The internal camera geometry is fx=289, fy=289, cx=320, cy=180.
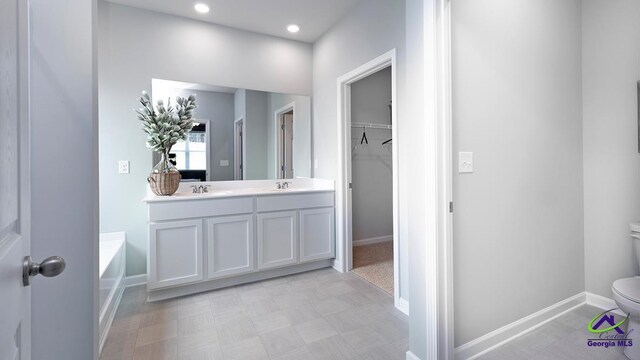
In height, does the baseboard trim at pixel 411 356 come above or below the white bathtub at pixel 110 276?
below

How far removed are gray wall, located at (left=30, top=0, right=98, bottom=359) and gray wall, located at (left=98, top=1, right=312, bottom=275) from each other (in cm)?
194

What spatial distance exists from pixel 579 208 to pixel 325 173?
7.32ft

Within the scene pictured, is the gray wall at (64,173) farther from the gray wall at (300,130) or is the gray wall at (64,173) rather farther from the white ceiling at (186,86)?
the gray wall at (300,130)

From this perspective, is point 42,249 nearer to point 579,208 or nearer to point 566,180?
point 566,180

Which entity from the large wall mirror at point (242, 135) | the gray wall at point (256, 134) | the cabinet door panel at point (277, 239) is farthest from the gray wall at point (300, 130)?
the cabinet door panel at point (277, 239)

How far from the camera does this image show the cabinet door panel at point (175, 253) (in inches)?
91.9

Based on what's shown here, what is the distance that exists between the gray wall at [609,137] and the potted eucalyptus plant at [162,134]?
11.0 ft

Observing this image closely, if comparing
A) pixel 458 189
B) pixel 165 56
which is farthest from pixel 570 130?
pixel 165 56

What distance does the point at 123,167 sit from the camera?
8.91ft

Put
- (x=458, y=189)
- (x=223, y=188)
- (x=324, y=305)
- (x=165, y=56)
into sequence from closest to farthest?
1. (x=458, y=189)
2. (x=324, y=305)
3. (x=165, y=56)
4. (x=223, y=188)

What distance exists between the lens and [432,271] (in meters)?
1.45

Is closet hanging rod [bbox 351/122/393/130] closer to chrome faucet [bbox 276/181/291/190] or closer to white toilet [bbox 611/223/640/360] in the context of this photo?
chrome faucet [bbox 276/181/291/190]

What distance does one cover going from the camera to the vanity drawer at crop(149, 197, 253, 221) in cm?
235

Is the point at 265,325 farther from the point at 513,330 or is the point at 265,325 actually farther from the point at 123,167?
the point at 123,167
